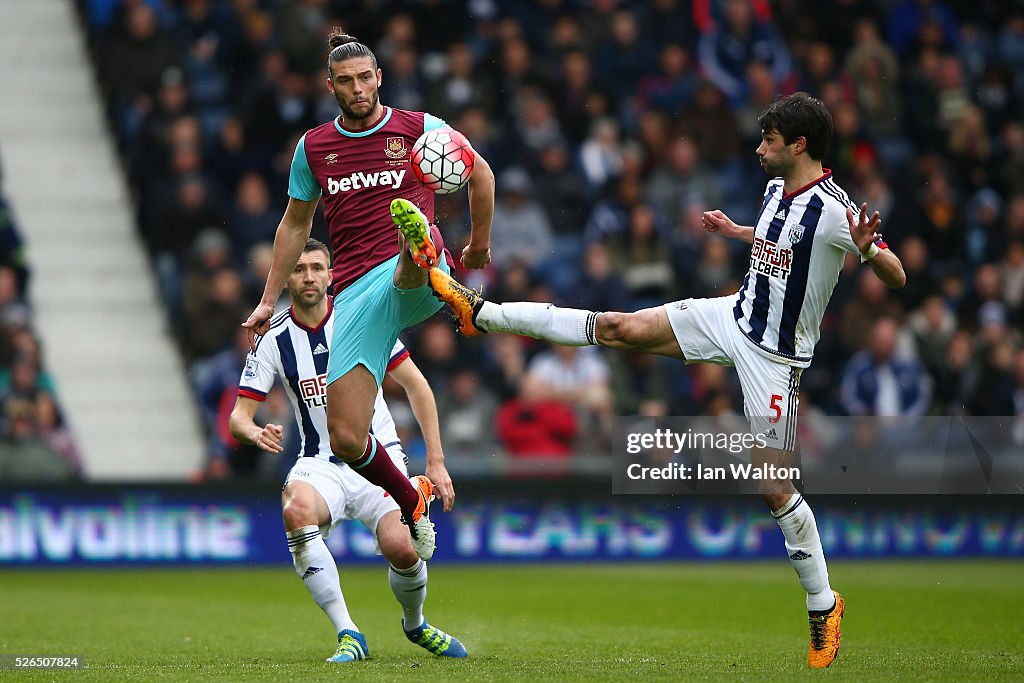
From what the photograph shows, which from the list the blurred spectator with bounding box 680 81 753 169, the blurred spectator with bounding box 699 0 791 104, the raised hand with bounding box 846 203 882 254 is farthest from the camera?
the blurred spectator with bounding box 699 0 791 104

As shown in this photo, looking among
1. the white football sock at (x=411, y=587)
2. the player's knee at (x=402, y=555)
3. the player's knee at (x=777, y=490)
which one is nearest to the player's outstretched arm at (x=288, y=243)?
the player's knee at (x=402, y=555)

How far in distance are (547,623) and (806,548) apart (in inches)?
110

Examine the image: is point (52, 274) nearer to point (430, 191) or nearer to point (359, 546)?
point (359, 546)

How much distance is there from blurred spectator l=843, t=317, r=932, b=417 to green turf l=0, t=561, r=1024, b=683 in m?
1.52

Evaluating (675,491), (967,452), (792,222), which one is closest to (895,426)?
(967,452)

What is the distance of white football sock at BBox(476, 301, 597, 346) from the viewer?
747 cm

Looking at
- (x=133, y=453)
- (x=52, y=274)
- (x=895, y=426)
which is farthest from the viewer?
(x=52, y=274)

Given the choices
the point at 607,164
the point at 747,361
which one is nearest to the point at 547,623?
the point at 747,361

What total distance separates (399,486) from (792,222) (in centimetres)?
244

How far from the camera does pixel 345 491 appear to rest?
27.8ft

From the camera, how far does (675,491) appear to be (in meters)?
13.5

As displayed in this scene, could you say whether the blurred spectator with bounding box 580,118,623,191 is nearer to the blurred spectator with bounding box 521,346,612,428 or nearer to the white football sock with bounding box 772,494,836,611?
the blurred spectator with bounding box 521,346,612,428

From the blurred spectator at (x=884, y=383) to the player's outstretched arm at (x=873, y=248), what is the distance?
705cm

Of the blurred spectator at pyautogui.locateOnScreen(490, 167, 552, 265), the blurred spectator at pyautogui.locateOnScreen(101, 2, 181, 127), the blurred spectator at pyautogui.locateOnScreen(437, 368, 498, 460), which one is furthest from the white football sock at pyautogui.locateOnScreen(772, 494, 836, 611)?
the blurred spectator at pyautogui.locateOnScreen(101, 2, 181, 127)
